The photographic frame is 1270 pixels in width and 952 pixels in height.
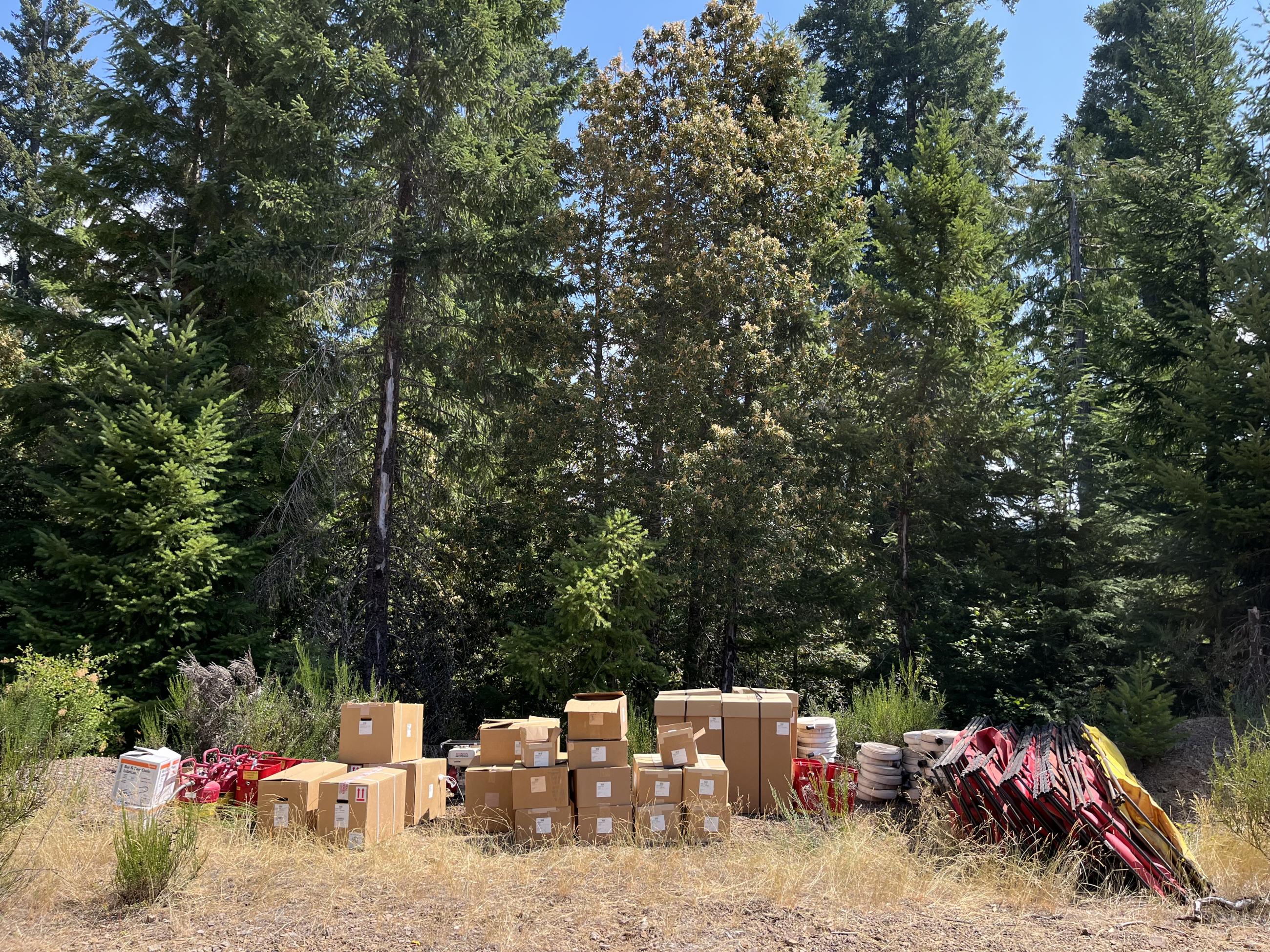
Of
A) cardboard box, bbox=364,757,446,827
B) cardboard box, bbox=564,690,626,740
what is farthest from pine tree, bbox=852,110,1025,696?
cardboard box, bbox=364,757,446,827

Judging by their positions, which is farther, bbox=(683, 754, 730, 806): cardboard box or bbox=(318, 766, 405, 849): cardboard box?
bbox=(683, 754, 730, 806): cardboard box

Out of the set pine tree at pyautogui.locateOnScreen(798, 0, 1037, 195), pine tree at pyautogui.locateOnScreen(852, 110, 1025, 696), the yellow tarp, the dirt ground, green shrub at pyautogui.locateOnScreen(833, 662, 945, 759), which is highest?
A: pine tree at pyautogui.locateOnScreen(798, 0, 1037, 195)

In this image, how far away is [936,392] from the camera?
12.9 m

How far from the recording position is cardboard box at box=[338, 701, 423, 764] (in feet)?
23.4

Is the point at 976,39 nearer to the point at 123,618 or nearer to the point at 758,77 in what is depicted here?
the point at 758,77

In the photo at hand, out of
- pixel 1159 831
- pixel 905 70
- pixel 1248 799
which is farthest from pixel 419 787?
pixel 905 70

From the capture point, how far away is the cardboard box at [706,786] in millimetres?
6547

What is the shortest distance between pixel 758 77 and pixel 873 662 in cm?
946

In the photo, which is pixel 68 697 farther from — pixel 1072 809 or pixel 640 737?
pixel 1072 809

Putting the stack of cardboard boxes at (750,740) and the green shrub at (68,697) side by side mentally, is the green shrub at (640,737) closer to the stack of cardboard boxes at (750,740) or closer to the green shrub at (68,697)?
the stack of cardboard boxes at (750,740)

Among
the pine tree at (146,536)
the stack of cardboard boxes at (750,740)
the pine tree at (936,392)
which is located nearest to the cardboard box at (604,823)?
the stack of cardboard boxes at (750,740)

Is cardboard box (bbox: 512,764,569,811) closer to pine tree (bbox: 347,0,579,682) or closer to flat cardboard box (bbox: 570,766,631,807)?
flat cardboard box (bbox: 570,766,631,807)

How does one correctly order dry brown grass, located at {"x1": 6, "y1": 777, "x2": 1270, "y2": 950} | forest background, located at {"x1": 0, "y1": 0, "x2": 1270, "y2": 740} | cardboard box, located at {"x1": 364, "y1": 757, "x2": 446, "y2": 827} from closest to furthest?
dry brown grass, located at {"x1": 6, "y1": 777, "x2": 1270, "y2": 950} → cardboard box, located at {"x1": 364, "y1": 757, "x2": 446, "y2": 827} → forest background, located at {"x1": 0, "y1": 0, "x2": 1270, "y2": 740}

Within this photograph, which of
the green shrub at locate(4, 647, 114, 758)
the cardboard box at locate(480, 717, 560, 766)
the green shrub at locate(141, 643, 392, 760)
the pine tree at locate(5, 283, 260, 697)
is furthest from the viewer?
the pine tree at locate(5, 283, 260, 697)
